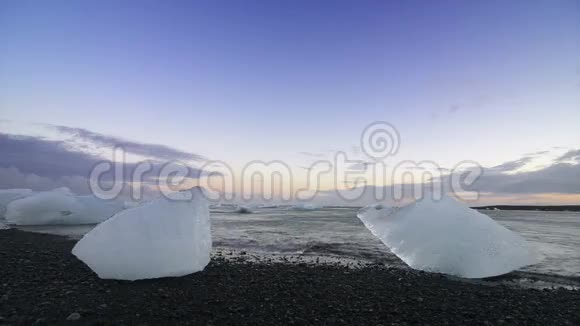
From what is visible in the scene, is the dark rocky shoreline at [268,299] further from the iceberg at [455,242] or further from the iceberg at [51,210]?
the iceberg at [51,210]

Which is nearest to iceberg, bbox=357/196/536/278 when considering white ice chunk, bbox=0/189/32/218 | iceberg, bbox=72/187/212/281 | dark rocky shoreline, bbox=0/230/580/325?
dark rocky shoreline, bbox=0/230/580/325

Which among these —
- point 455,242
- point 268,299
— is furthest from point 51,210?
point 455,242

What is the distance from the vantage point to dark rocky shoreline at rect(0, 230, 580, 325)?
364 cm

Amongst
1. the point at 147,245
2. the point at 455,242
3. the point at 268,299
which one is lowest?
the point at 268,299

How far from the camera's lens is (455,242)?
6.67 meters

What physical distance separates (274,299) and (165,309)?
1313 millimetres

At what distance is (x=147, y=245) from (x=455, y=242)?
227 inches

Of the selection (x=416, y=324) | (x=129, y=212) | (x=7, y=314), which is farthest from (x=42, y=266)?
(x=416, y=324)

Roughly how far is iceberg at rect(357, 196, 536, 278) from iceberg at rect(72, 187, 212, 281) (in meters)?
4.34

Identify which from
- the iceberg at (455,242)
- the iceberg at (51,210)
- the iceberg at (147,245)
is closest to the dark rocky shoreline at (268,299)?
the iceberg at (147,245)

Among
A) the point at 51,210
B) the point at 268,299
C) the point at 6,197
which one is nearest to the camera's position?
the point at 268,299

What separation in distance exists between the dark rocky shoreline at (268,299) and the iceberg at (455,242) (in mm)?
662

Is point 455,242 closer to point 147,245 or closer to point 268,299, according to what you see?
point 268,299

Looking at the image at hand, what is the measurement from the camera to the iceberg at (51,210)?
14.9m
